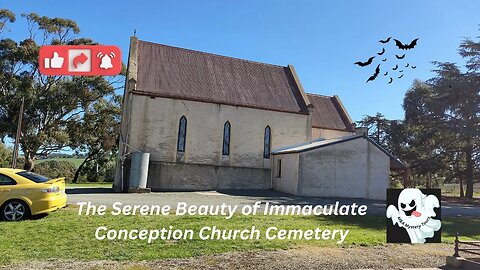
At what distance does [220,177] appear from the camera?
26234 millimetres

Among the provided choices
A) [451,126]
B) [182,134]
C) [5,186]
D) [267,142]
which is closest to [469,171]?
[451,126]

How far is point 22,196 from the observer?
10.3m

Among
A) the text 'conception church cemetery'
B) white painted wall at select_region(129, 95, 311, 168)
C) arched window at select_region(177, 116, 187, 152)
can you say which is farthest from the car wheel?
arched window at select_region(177, 116, 187, 152)

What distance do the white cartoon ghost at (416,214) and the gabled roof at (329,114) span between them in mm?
25963

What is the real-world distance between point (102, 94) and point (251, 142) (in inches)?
758

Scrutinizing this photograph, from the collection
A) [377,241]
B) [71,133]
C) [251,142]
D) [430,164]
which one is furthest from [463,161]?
[71,133]

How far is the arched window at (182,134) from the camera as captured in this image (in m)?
25.8

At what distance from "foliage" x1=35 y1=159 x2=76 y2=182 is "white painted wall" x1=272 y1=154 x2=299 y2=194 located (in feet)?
98.9

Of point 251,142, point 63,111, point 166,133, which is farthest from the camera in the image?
point 63,111

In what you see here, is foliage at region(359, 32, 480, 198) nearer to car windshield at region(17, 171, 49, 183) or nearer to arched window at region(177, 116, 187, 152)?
arched window at region(177, 116, 187, 152)

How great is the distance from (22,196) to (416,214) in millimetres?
10395

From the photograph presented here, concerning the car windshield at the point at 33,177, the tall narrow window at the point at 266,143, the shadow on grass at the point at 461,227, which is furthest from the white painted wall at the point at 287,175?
the car windshield at the point at 33,177

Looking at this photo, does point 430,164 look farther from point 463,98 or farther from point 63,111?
point 63,111

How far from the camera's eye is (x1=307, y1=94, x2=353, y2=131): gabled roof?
33969 millimetres
